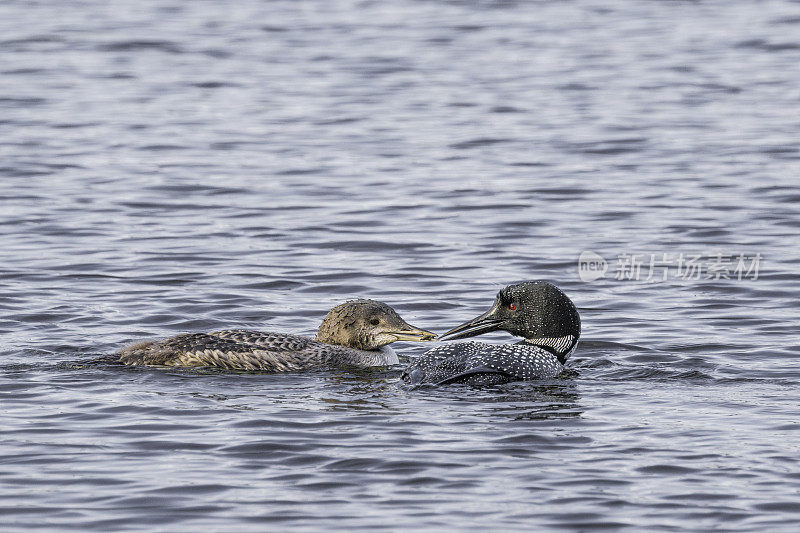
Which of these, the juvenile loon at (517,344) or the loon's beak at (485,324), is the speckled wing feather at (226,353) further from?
the loon's beak at (485,324)

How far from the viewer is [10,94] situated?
21547 millimetres

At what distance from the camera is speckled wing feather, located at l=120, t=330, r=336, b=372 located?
960 cm

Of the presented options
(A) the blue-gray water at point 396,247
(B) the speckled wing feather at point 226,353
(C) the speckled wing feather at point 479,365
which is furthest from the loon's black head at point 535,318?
(B) the speckled wing feather at point 226,353

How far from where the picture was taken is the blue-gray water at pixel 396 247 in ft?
23.5

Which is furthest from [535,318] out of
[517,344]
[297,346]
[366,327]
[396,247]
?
[396,247]

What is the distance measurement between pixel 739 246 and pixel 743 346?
317 cm

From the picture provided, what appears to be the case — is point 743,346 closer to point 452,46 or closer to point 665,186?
point 665,186

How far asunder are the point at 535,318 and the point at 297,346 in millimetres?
1623

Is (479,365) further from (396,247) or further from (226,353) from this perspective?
(396,247)

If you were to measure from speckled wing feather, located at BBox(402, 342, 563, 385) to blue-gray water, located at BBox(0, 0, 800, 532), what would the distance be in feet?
0.42

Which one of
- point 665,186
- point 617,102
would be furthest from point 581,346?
point 617,102

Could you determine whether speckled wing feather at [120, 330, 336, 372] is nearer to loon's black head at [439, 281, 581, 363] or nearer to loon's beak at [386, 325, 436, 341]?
loon's beak at [386, 325, 436, 341]

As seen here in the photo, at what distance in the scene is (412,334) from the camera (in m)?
9.98

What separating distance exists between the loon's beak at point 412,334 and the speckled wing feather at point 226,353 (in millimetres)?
635
